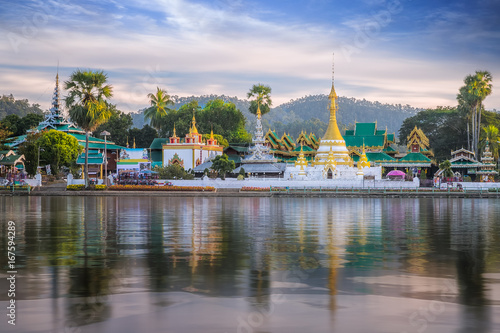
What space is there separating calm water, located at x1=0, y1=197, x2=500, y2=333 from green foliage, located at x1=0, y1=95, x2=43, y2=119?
137335 millimetres

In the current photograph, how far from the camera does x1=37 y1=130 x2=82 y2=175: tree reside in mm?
66900

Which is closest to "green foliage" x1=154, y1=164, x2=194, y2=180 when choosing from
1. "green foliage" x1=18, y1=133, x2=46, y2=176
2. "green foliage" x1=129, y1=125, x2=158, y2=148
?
"green foliage" x1=18, y1=133, x2=46, y2=176

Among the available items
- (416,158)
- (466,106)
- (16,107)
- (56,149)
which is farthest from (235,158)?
(16,107)

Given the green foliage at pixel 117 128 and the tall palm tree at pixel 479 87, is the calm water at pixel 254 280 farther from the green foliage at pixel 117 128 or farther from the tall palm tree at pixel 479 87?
the green foliage at pixel 117 128

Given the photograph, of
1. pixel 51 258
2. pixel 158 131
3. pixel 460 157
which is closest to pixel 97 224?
pixel 51 258

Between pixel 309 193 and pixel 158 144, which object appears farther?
pixel 158 144

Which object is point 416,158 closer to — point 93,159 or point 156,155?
point 156,155

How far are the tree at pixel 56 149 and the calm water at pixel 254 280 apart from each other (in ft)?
158

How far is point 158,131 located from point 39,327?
94541mm

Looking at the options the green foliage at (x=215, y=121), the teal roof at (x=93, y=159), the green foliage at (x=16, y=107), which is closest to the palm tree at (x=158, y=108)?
the green foliage at (x=215, y=121)

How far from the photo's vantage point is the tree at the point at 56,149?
66.9m

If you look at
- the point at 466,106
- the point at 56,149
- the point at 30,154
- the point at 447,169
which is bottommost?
the point at 447,169

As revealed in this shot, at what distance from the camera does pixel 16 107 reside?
151625mm

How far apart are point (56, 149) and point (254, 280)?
59.3 m
